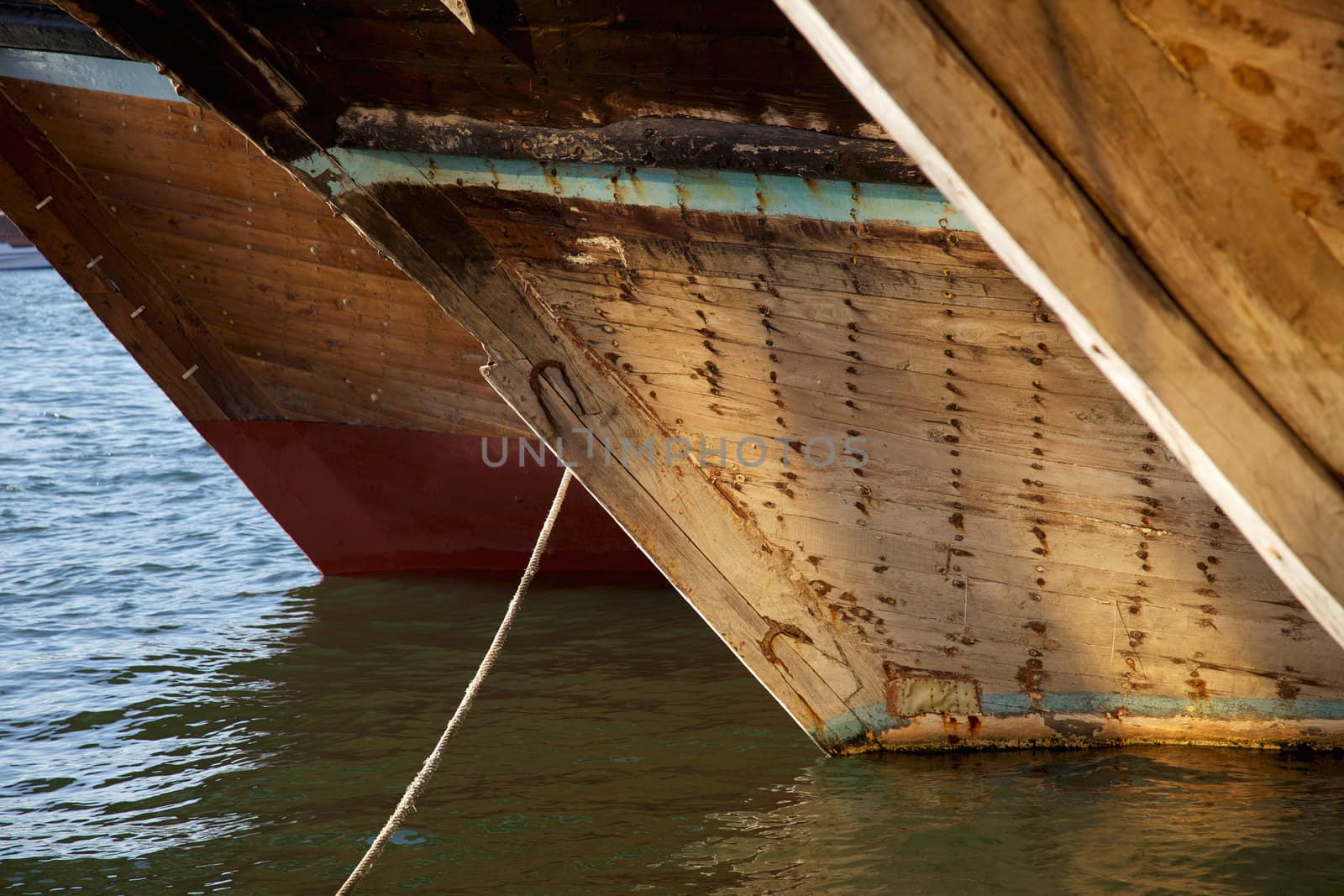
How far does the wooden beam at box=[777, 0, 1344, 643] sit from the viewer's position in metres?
1.12

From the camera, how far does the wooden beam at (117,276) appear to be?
5.29 m

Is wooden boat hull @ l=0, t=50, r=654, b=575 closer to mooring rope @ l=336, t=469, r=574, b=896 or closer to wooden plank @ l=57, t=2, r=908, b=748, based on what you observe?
mooring rope @ l=336, t=469, r=574, b=896

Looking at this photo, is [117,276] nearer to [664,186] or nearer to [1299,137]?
[664,186]

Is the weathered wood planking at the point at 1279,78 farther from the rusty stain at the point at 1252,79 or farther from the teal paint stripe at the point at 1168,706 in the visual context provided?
the teal paint stripe at the point at 1168,706

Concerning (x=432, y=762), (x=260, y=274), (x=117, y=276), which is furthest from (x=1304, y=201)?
(x=117, y=276)

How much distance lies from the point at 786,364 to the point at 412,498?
11.0 feet

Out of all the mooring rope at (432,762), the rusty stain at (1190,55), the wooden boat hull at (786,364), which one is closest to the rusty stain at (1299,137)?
the rusty stain at (1190,55)

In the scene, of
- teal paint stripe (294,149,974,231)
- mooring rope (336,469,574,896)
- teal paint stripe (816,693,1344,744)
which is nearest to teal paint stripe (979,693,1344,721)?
teal paint stripe (816,693,1344,744)

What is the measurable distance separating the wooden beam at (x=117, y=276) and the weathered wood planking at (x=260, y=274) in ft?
0.05

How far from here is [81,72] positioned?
499 cm

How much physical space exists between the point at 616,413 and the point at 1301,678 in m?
2.01

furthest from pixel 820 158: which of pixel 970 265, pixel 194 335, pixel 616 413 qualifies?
pixel 194 335

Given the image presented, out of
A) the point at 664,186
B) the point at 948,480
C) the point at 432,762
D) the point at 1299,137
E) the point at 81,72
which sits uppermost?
the point at 81,72

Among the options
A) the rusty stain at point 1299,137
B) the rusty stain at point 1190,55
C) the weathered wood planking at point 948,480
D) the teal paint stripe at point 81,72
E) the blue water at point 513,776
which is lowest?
the blue water at point 513,776
